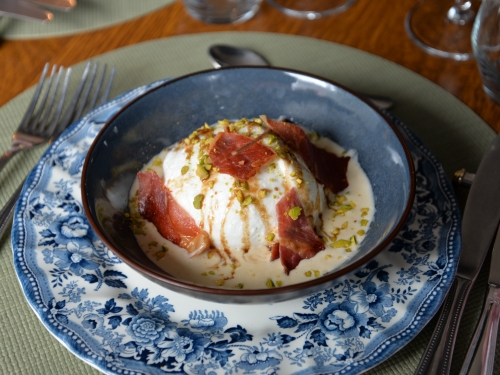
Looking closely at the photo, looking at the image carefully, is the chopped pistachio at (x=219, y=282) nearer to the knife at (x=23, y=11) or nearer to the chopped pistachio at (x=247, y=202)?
the chopped pistachio at (x=247, y=202)

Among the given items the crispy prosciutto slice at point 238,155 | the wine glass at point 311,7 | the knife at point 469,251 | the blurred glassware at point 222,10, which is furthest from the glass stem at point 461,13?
the crispy prosciutto slice at point 238,155

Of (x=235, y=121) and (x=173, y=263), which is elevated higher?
(x=235, y=121)

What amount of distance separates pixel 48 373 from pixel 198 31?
1.32 m

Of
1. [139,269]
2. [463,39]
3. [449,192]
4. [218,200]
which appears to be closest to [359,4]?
[463,39]

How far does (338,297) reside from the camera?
1.06 metres

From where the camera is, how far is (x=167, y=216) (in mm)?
1254

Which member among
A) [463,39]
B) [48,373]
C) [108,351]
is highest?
[463,39]

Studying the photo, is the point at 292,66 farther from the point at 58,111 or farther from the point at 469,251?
the point at 469,251

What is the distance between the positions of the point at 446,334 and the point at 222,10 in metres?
1.44

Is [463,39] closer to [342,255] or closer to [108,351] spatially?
[342,255]

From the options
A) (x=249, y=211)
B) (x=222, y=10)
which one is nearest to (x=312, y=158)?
(x=249, y=211)

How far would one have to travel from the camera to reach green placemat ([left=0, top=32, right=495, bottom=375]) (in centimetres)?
105

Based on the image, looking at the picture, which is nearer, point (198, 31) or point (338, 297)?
point (338, 297)

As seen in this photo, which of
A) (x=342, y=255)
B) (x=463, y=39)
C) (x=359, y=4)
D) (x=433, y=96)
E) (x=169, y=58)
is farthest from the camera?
(x=359, y=4)
